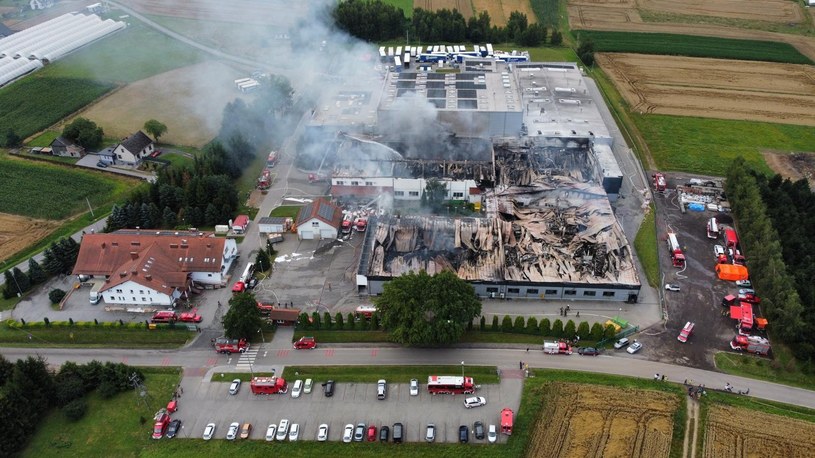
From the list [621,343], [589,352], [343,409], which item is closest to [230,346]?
[343,409]

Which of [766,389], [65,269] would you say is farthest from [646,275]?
[65,269]

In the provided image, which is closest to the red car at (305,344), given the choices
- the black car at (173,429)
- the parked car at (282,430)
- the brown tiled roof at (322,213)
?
the parked car at (282,430)

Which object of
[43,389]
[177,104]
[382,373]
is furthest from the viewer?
[177,104]

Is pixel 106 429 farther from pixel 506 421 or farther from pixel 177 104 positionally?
pixel 177 104

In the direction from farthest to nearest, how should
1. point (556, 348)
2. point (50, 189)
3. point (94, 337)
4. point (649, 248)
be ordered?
1. point (50, 189)
2. point (649, 248)
3. point (94, 337)
4. point (556, 348)

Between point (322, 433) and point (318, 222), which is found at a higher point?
point (318, 222)

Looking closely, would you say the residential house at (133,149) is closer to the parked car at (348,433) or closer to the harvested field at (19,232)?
the harvested field at (19,232)

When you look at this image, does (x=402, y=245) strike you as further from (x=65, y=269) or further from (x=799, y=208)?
(x=799, y=208)
